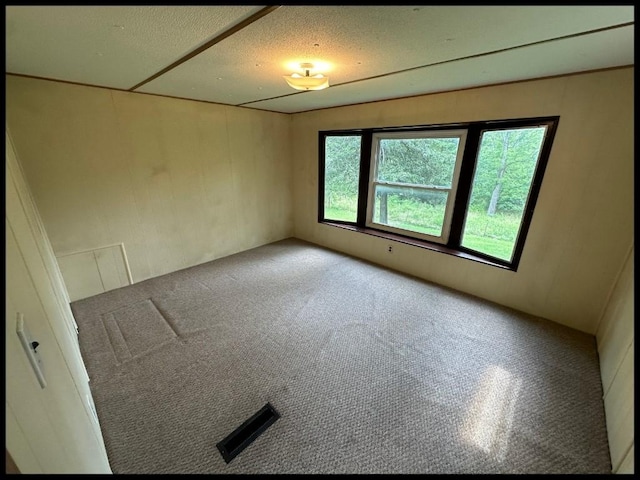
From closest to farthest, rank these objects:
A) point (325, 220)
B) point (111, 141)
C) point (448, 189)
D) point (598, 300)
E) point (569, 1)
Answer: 1. point (569, 1)
2. point (598, 300)
3. point (111, 141)
4. point (448, 189)
5. point (325, 220)

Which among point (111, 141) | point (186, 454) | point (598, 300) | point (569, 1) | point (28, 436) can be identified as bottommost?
point (186, 454)

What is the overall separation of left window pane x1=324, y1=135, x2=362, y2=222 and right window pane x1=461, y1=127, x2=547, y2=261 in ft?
5.27

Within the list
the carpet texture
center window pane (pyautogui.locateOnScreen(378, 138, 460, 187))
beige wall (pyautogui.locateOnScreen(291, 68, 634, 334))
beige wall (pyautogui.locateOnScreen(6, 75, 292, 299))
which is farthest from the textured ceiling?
the carpet texture

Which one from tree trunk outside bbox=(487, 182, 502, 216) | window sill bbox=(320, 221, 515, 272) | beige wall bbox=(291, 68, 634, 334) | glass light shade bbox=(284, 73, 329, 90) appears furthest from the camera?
window sill bbox=(320, 221, 515, 272)

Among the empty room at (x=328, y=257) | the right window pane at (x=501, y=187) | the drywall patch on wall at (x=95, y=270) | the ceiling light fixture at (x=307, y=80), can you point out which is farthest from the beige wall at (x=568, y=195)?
the drywall patch on wall at (x=95, y=270)

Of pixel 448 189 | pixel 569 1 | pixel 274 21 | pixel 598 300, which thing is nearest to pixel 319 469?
pixel 274 21

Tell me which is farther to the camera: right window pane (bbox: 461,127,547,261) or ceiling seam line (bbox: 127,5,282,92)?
right window pane (bbox: 461,127,547,261)

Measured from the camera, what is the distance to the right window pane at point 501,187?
7.95 ft

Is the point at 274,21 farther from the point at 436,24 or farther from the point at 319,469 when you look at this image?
the point at 319,469

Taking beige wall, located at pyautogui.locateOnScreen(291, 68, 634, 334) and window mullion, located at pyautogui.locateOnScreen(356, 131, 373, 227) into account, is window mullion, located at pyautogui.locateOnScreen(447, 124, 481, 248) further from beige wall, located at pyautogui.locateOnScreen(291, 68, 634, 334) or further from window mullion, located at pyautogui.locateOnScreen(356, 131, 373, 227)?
window mullion, located at pyautogui.locateOnScreen(356, 131, 373, 227)

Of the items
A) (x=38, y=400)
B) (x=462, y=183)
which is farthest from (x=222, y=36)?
(x=462, y=183)

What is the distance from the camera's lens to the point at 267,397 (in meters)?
1.71

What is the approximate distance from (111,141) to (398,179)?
3350mm

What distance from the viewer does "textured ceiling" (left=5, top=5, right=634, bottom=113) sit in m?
1.16
